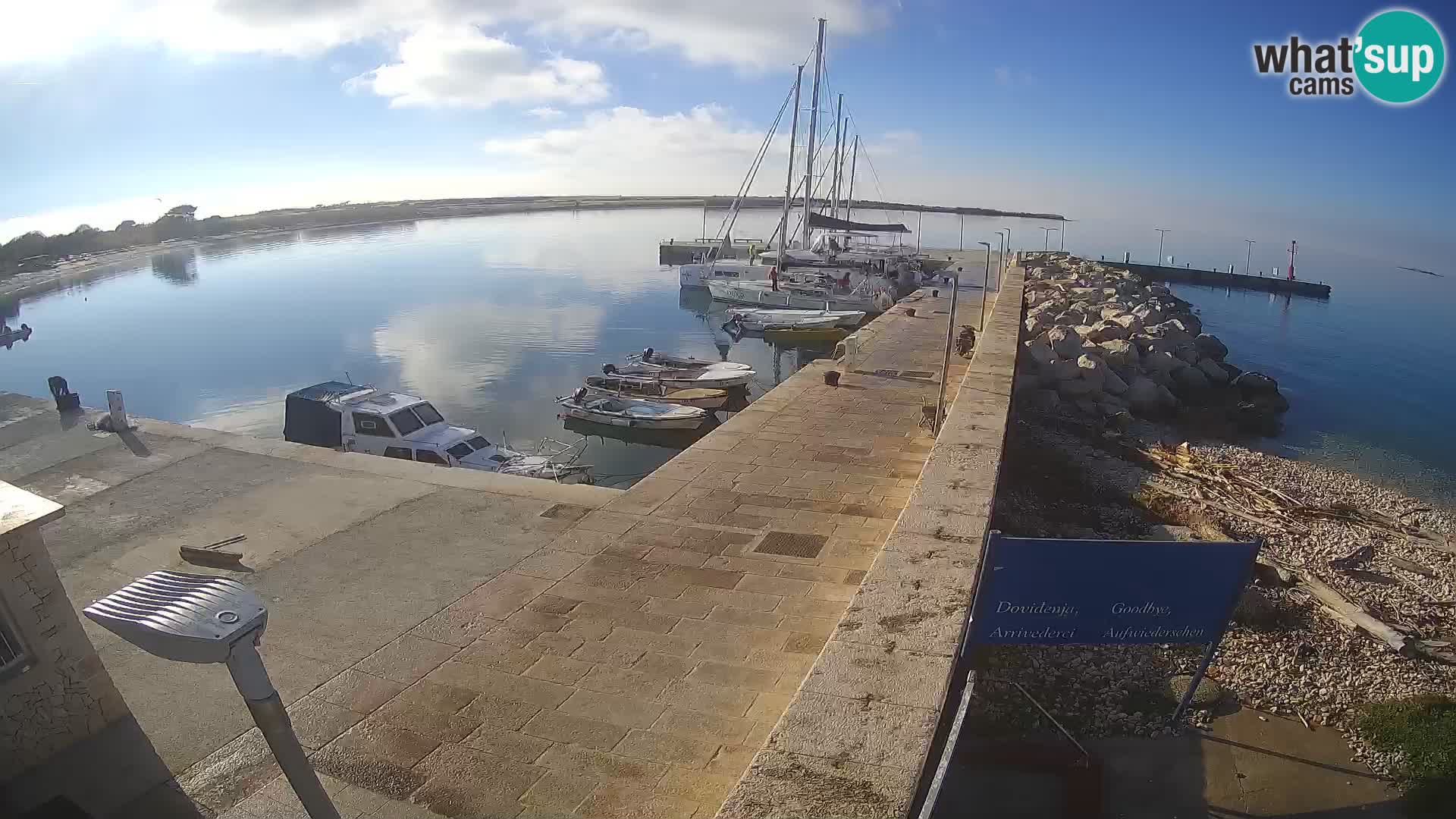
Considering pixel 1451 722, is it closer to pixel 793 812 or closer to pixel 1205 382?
pixel 793 812

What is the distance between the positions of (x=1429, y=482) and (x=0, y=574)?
75.1 ft

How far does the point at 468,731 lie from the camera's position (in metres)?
4.55

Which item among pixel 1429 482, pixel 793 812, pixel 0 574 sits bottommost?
pixel 1429 482

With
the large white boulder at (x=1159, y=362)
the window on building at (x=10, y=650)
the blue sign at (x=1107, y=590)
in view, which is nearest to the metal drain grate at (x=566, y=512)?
the window on building at (x=10, y=650)

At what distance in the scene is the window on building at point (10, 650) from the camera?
4.03 meters

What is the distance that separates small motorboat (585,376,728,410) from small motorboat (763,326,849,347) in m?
14.2

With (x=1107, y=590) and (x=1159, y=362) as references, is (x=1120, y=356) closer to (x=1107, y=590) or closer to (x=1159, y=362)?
(x=1159, y=362)

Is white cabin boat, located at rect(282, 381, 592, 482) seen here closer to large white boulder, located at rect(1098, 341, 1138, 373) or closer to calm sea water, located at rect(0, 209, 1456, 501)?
calm sea water, located at rect(0, 209, 1456, 501)

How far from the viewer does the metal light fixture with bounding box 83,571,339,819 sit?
2.25 m

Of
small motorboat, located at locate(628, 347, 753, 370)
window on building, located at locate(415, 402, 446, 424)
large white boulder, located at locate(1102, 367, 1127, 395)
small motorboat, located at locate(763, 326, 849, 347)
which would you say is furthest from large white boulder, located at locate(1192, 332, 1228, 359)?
window on building, located at locate(415, 402, 446, 424)

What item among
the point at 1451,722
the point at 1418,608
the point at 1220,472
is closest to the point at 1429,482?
the point at 1220,472

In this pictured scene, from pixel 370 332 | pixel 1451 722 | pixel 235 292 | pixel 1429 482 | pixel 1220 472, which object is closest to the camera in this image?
pixel 1451 722

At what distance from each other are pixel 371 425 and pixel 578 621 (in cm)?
1254

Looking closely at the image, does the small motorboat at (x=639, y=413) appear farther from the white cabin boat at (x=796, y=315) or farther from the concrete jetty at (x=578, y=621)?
the white cabin boat at (x=796, y=315)
